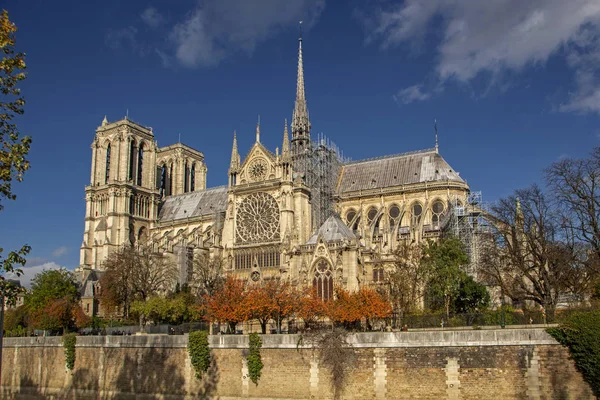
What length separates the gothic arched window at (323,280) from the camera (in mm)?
48062

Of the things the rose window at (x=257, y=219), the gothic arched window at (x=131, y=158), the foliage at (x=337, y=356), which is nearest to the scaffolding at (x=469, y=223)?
the rose window at (x=257, y=219)

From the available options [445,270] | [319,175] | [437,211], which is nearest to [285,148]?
[319,175]

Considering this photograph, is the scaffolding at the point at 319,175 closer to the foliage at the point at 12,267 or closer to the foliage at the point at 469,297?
the foliage at the point at 469,297

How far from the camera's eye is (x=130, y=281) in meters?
55.8

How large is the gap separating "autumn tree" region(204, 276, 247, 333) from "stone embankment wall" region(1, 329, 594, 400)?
225 inches

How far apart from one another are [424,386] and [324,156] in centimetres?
4285

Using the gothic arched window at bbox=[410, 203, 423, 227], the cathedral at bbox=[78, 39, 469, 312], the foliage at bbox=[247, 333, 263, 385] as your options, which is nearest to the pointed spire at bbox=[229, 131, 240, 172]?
the cathedral at bbox=[78, 39, 469, 312]

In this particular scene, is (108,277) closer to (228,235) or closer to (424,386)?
(228,235)

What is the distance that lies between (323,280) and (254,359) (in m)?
18.0

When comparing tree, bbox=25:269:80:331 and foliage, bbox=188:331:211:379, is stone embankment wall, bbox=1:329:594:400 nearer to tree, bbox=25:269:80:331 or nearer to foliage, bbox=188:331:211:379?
foliage, bbox=188:331:211:379

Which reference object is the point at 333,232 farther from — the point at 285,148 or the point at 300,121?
the point at 300,121

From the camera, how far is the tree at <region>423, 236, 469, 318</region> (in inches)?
1609

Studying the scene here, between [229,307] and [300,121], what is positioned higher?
[300,121]

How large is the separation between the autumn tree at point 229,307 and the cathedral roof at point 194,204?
A: 31936 mm
